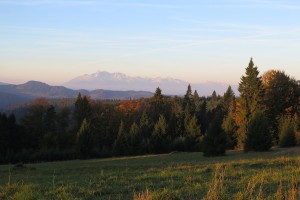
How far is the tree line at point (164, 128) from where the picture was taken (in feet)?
134

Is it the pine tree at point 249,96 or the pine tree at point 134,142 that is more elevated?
the pine tree at point 249,96

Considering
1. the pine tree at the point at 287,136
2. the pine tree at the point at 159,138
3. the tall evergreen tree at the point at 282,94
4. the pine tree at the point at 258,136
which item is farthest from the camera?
the pine tree at the point at 159,138

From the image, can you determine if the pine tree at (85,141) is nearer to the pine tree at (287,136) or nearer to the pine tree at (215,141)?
the pine tree at (215,141)

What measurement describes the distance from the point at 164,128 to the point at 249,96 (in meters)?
15.5

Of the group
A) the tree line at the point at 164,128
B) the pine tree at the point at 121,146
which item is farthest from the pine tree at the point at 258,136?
the pine tree at the point at 121,146

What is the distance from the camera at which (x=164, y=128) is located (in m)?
60.4

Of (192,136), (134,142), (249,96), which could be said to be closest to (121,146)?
(134,142)

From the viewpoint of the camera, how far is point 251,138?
131 feet

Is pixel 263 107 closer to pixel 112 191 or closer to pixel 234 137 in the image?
pixel 234 137

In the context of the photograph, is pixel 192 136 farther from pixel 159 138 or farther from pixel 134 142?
pixel 134 142

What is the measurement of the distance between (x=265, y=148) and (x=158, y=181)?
32.6 meters

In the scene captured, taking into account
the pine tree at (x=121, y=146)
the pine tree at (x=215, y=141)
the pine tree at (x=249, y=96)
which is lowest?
the pine tree at (x=121, y=146)

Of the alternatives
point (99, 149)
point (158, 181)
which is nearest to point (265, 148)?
point (99, 149)

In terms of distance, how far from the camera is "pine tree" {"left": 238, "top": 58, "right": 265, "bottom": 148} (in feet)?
164
